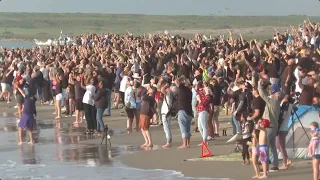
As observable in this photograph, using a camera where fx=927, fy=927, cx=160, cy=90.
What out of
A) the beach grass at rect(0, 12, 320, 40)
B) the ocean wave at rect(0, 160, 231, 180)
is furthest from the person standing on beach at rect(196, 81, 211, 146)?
the beach grass at rect(0, 12, 320, 40)

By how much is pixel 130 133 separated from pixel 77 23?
147m

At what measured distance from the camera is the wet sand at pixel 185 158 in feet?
55.4

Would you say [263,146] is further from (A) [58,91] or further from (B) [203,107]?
(A) [58,91]

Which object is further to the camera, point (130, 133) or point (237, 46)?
point (237, 46)

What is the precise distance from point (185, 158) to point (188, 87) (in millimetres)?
2298

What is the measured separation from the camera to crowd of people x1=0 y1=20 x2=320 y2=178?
17484 millimetres

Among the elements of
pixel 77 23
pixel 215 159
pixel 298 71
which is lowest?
pixel 215 159

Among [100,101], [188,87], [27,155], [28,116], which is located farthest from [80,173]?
[100,101]

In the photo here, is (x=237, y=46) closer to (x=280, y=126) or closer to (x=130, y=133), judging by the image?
(x=130, y=133)

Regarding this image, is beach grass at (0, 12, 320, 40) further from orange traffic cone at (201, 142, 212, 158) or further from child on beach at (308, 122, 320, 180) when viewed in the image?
child on beach at (308, 122, 320, 180)

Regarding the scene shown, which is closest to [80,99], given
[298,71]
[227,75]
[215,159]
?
[227,75]

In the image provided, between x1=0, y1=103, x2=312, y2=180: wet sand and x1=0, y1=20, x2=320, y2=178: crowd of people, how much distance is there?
30 centimetres

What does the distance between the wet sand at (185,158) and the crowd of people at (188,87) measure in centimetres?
30

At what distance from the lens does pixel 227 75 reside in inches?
1032
